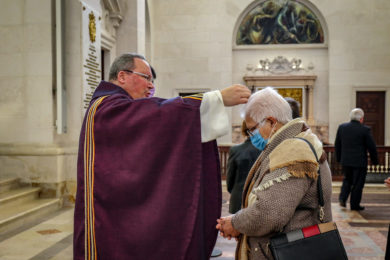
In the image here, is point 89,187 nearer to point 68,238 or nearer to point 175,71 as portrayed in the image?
point 68,238

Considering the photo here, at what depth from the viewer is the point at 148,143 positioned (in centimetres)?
194

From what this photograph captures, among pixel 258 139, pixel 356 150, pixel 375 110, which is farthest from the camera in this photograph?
pixel 375 110

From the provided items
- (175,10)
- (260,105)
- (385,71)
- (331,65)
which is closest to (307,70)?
(331,65)

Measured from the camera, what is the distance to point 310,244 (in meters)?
1.93

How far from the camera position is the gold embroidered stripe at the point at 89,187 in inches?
80.5

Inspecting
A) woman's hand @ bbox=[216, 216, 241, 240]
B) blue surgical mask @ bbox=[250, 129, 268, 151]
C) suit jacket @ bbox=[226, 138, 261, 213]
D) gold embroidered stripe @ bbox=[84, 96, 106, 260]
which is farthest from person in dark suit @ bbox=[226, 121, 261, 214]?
gold embroidered stripe @ bbox=[84, 96, 106, 260]

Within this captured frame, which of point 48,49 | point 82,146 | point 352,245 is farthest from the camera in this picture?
point 48,49

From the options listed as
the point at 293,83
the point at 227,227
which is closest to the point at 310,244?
the point at 227,227

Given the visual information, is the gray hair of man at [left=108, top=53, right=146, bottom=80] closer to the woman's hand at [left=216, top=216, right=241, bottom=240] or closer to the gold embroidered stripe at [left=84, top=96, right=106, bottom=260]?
the gold embroidered stripe at [left=84, top=96, right=106, bottom=260]

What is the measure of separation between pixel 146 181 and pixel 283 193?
25.0 inches

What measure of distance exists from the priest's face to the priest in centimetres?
26

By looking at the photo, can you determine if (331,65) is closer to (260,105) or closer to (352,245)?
(352,245)

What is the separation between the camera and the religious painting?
1571 centimetres

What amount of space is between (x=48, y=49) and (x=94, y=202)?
17.6 ft
